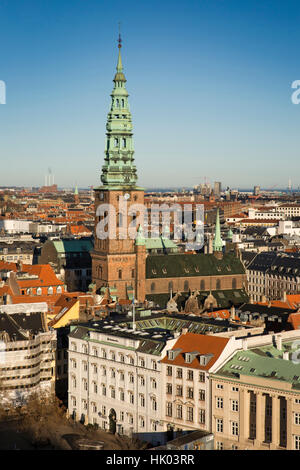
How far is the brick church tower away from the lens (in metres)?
132

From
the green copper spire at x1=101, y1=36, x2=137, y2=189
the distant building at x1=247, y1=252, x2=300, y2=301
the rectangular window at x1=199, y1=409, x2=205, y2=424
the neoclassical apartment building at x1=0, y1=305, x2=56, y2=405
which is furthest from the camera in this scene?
the distant building at x1=247, y1=252, x2=300, y2=301

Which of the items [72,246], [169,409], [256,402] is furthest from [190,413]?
[72,246]

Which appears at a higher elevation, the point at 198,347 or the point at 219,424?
the point at 198,347

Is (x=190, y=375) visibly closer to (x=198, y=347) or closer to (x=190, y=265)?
(x=198, y=347)

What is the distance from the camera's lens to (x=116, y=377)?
90.8 metres

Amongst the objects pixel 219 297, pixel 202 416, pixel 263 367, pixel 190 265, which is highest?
pixel 190 265

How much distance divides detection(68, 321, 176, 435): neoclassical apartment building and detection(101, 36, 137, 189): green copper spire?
38.6 metres

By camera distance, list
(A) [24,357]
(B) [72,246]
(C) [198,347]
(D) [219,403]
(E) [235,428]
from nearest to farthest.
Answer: (E) [235,428], (D) [219,403], (C) [198,347], (A) [24,357], (B) [72,246]

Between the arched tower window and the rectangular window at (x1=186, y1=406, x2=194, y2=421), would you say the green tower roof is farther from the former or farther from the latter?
the rectangular window at (x1=186, y1=406, x2=194, y2=421)

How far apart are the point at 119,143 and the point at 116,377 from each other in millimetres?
50064

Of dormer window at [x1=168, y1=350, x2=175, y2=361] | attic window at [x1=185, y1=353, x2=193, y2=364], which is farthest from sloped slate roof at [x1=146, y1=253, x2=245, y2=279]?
attic window at [x1=185, y1=353, x2=193, y2=364]

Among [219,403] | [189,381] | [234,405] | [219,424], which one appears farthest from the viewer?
[189,381]

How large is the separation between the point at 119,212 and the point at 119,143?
10.5 metres

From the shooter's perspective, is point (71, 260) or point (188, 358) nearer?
point (188, 358)
